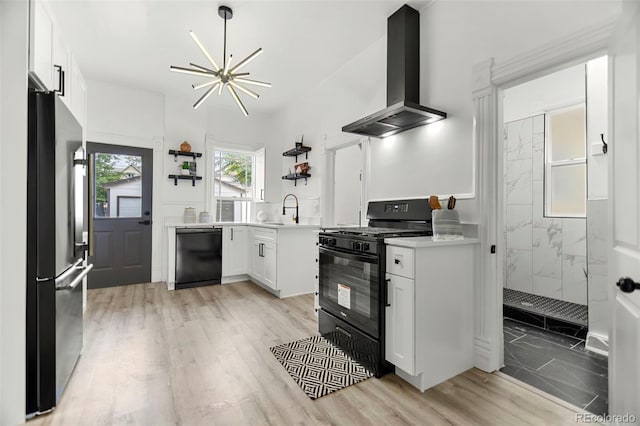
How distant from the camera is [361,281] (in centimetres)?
212

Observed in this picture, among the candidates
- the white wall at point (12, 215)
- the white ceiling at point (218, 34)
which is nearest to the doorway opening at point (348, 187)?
the white ceiling at point (218, 34)

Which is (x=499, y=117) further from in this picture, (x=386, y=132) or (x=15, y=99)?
(x=15, y=99)

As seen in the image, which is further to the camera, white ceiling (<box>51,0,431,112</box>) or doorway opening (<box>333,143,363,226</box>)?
doorway opening (<box>333,143,363,226</box>)

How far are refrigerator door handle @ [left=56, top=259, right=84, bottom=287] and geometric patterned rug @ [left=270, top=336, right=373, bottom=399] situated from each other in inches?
56.3

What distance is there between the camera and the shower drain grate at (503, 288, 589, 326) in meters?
2.71

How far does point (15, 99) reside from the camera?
1.49 metres

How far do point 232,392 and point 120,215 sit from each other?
3.68 m

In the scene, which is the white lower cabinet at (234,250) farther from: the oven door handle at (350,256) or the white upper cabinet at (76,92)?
the oven door handle at (350,256)

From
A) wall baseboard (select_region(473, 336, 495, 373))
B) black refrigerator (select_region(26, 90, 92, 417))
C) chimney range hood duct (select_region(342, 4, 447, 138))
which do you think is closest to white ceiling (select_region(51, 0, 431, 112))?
chimney range hood duct (select_region(342, 4, 447, 138))

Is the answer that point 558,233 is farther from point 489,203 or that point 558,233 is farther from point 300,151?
point 300,151

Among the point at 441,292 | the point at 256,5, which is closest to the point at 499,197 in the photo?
the point at 441,292

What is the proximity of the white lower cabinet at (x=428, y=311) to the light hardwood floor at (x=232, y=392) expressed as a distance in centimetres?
12

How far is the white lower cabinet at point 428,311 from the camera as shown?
180 centimetres

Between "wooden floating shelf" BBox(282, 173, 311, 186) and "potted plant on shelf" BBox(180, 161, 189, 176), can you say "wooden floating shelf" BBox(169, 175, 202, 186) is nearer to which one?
"potted plant on shelf" BBox(180, 161, 189, 176)
